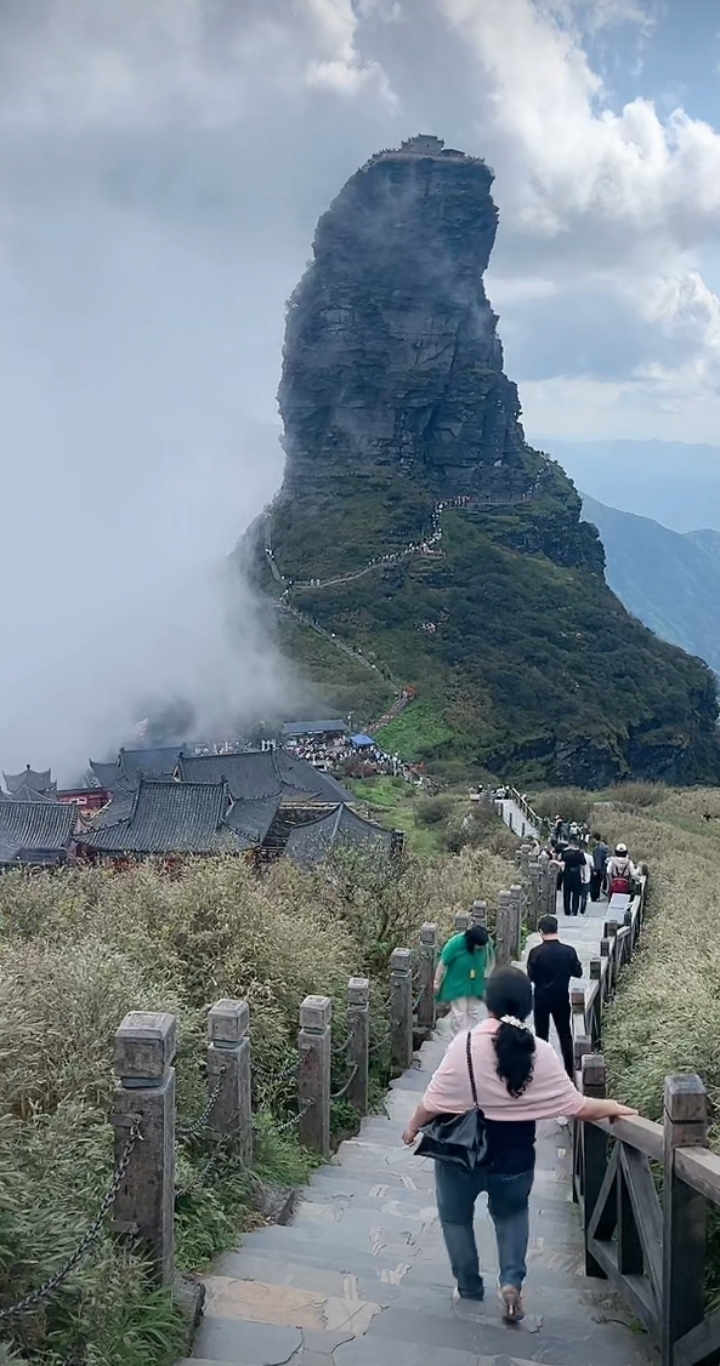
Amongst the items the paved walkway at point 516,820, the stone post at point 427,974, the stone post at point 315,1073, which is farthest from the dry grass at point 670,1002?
the paved walkway at point 516,820

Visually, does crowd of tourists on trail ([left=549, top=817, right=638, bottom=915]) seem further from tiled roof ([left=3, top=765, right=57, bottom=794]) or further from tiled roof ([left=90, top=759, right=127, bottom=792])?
tiled roof ([left=90, top=759, right=127, bottom=792])

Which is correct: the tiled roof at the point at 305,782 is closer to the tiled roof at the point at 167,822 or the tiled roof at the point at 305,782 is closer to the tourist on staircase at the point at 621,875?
the tiled roof at the point at 167,822

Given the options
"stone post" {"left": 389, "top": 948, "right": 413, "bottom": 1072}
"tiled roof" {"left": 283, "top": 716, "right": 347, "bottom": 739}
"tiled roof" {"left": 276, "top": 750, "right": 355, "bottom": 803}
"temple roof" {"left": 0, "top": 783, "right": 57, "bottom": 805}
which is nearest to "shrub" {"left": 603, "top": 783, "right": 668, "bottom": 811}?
"tiled roof" {"left": 276, "top": 750, "right": 355, "bottom": 803}

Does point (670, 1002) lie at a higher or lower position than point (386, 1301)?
higher

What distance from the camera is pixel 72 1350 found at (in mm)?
3445

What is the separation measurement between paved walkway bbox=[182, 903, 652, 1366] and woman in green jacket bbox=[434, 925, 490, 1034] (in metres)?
2.06

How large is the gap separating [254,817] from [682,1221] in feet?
110

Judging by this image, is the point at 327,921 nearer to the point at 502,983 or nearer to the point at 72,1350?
the point at 502,983

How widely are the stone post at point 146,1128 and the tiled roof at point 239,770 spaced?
40.3m

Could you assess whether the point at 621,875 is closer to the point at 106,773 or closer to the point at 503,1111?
the point at 503,1111

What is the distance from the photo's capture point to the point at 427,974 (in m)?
11.1

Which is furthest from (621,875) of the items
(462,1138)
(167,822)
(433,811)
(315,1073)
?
(433,811)

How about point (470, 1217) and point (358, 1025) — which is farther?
point (358, 1025)

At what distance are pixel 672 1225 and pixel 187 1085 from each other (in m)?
2.55
